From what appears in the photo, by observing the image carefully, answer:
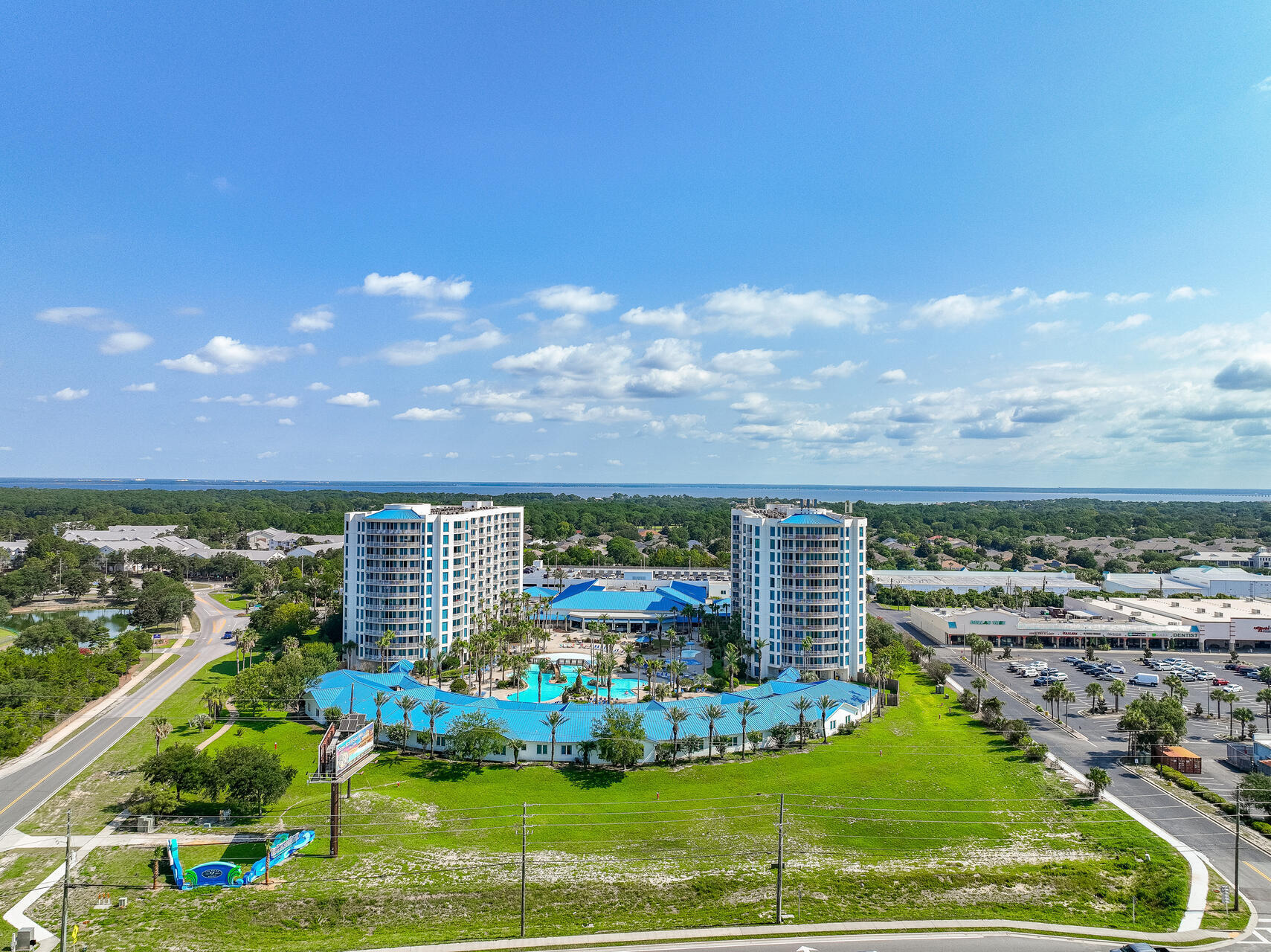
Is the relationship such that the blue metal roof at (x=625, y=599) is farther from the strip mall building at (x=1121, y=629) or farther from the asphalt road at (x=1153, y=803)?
the asphalt road at (x=1153, y=803)

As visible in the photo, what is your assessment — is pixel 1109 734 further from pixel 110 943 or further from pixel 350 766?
pixel 110 943

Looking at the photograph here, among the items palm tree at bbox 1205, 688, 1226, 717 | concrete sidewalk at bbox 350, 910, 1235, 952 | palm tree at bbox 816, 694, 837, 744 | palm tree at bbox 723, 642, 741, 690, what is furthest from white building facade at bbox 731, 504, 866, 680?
concrete sidewalk at bbox 350, 910, 1235, 952

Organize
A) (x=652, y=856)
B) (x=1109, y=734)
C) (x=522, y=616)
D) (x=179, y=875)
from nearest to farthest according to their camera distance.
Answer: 1. (x=179, y=875)
2. (x=652, y=856)
3. (x=1109, y=734)
4. (x=522, y=616)

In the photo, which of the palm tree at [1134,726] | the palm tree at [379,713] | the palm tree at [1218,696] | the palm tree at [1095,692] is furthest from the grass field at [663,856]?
the palm tree at [1218,696]

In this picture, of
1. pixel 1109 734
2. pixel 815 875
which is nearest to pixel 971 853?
pixel 815 875

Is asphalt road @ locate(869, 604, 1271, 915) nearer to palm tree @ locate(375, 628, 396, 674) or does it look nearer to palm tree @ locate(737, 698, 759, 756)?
palm tree @ locate(737, 698, 759, 756)

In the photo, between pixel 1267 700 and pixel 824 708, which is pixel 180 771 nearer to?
pixel 824 708
